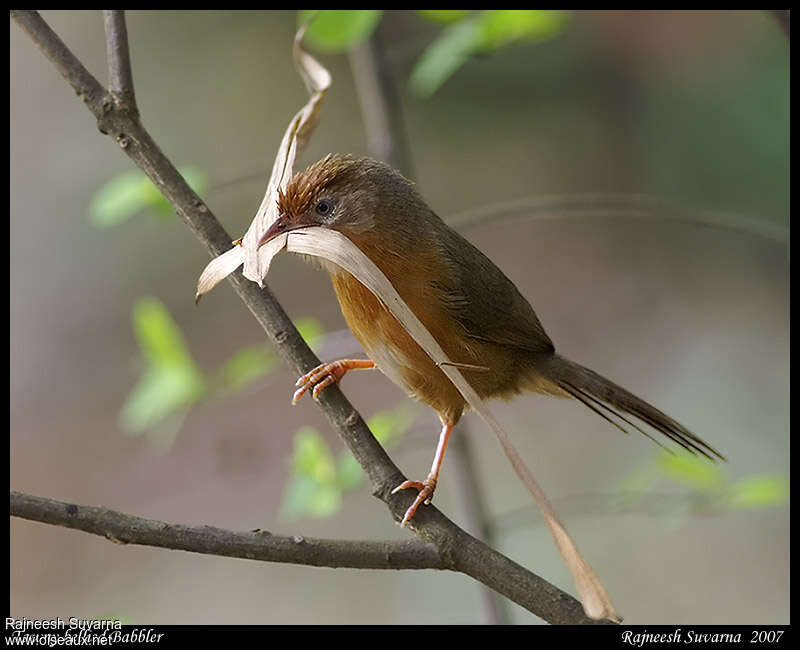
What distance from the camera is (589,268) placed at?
796 cm

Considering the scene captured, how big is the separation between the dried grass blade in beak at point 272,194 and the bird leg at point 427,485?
0.64m

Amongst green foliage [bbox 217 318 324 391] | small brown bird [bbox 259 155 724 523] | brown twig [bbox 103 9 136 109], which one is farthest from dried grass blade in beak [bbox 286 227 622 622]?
green foliage [bbox 217 318 324 391]

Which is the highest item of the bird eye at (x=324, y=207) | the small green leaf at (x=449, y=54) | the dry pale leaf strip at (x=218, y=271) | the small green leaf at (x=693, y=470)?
the small green leaf at (x=449, y=54)

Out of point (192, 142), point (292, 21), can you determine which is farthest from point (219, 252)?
point (292, 21)

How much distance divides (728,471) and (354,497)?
8.19 ft

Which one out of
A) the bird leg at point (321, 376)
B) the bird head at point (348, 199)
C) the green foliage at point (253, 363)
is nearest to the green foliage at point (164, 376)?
the green foliage at point (253, 363)

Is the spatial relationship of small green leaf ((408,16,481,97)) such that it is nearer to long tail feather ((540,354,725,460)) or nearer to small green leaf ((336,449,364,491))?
long tail feather ((540,354,725,460))

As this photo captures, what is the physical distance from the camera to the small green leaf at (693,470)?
3.02 meters

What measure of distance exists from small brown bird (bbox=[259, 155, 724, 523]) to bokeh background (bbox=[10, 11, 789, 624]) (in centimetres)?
220

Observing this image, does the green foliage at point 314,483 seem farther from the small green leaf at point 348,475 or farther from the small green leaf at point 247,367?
the small green leaf at point 247,367

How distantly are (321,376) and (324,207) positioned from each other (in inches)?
26.8

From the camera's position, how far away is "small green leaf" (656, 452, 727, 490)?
3021 mm
